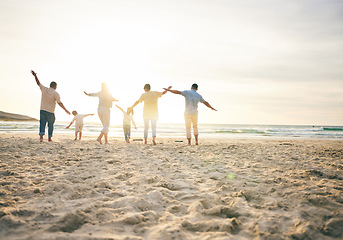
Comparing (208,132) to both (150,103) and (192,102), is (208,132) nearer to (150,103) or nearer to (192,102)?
(192,102)

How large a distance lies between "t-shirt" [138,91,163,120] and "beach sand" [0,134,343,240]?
14.7 feet

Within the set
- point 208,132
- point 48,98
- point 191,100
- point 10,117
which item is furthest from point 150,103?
point 10,117

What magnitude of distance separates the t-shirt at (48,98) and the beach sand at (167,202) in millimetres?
4273

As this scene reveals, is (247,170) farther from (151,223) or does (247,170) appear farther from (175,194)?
(151,223)

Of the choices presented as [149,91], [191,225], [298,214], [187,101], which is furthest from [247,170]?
[149,91]

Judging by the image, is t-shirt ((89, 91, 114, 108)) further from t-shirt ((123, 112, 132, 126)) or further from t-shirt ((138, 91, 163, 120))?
t-shirt ((123, 112, 132, 126))

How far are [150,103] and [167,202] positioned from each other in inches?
246

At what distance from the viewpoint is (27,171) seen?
3750mm

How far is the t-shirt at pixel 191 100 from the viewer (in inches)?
326

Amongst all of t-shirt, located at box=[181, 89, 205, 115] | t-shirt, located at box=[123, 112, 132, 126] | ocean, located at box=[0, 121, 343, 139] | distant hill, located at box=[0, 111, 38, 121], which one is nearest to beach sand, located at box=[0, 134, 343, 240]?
t-shirt, located at box=[181, 89, 205, 115]

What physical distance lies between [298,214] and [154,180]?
2042 millimetres

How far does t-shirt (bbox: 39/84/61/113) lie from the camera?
26.6 ft

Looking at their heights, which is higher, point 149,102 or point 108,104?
point 149,102

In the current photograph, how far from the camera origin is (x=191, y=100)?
8.31m
